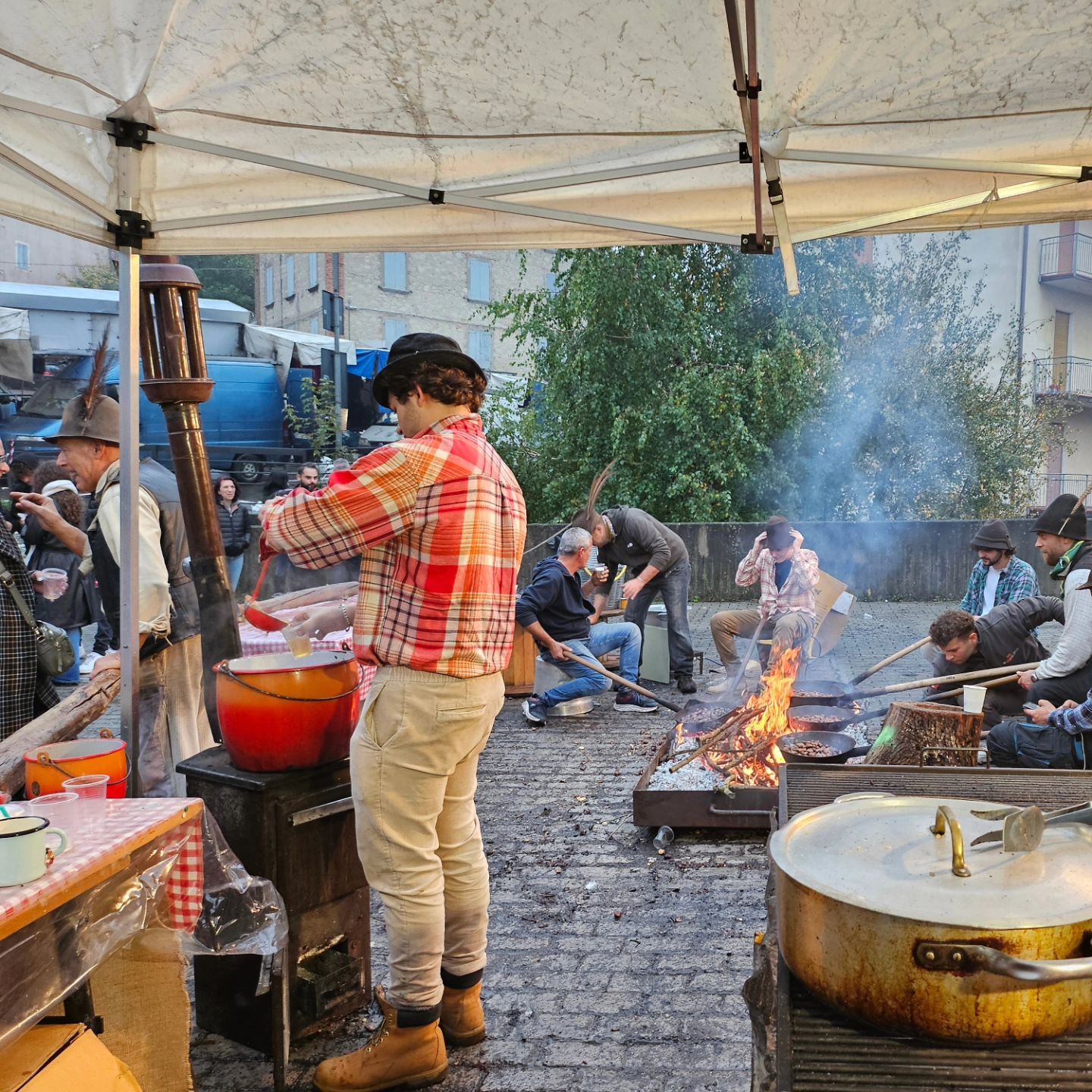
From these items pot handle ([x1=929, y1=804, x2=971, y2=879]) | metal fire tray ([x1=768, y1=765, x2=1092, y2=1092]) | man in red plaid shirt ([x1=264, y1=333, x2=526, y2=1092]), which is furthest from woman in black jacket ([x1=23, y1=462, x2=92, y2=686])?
pot handle ([x1=929, y1=804, x2=971, y2=879])

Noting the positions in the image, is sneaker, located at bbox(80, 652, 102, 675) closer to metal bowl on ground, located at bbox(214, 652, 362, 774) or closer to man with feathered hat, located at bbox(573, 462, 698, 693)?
man with feathered hat, located at bbox(573, 462, 698, 693)

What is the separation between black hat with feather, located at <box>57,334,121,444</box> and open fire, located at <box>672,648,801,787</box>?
3730 mm

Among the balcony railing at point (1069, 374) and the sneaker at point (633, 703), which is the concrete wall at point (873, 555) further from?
the balcony railing at point (1069, 374)

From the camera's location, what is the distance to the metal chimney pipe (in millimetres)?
3936

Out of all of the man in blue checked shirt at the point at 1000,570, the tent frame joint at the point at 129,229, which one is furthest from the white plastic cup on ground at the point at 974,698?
the tent frame joint at the point at 129,229

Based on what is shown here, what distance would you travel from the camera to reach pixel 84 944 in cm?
246

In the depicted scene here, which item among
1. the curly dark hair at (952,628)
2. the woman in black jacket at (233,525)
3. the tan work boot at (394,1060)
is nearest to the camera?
the tan work boot at (394,1060)

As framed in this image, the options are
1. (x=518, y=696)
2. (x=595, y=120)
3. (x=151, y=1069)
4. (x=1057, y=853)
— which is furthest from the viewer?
(x=518, y=696)

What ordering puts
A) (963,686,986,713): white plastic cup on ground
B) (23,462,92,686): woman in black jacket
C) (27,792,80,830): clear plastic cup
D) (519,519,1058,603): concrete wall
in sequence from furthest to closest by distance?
(519,519,1058,603): concrete wall < (23,462,92,686): woman in black jacket < (963,686,986,713): white plastic cup on ground < (27,792,80,830): clear plastic cup

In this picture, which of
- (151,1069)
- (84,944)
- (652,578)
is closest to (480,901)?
(151,1069)

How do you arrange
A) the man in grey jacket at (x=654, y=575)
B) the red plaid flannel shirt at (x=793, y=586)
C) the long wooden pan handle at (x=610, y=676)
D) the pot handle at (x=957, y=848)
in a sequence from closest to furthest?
the pot handle at (x=957, y=848), the long wooden pan handle at (x=610, y=676), the red plaid flannel shirt at (x=793, y=586), the man in grey jacket at (x=654, y=575)

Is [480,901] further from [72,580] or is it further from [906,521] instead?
[906,521]

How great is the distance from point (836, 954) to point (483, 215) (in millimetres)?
3593

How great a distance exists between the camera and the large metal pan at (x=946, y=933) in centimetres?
174
